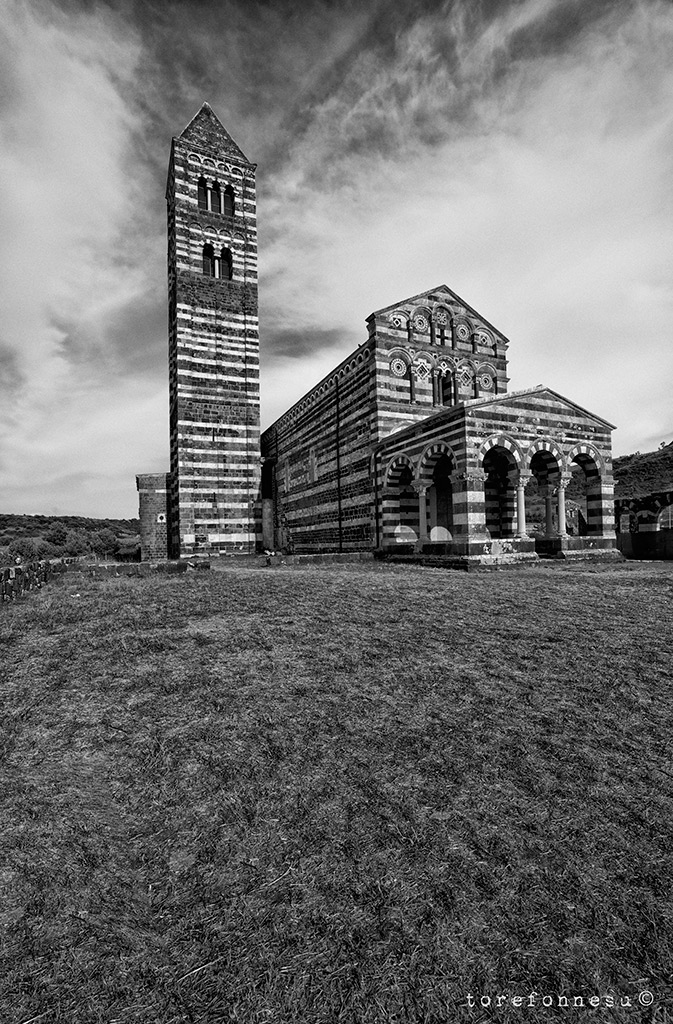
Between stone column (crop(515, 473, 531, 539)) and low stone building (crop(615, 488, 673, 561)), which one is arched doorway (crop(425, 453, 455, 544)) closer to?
stone column (crop(515, 473, 531, 539))

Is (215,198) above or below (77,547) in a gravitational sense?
above

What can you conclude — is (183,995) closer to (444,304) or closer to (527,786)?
(527,786)

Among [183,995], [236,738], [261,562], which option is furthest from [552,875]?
[261,562]

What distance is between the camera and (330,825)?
3256 mm

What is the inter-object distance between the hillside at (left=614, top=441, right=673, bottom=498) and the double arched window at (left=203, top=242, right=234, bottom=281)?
5065 centimetres

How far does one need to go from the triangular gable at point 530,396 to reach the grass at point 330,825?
10.6 m

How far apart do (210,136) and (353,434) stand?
66.1 feet

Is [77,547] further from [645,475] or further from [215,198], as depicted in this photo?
[645,475]

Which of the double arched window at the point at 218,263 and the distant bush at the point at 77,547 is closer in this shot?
the double arched window at the point at 218,263

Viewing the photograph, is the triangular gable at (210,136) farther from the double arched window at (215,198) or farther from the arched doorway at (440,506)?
the arched doorway at (440,506)

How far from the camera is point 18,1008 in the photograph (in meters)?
2.14

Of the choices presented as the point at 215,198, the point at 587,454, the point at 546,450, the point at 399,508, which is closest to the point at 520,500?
the point at 546,450

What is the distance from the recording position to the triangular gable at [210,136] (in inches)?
1073

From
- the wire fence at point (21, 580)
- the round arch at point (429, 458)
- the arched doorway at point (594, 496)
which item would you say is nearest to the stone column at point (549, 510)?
the arched doorway at point (594, 496)
